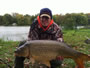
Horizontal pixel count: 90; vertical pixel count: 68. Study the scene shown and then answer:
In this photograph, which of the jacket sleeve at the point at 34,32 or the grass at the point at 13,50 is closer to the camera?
the jacket sleeve at the point at 34,32

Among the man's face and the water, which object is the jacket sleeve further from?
the water

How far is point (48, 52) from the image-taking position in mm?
2598

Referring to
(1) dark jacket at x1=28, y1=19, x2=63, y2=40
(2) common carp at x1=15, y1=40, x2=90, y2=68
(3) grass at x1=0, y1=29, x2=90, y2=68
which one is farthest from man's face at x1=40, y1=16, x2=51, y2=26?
(3) grass at x1=0, y1=29, x2=90, y2=68

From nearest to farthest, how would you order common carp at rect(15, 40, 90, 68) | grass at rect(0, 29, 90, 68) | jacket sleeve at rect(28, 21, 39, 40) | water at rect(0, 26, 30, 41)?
common carp at rect(15, 40, 90, 68) → jacket sleeve at rect(28, 21, 39, 40) → grass at rect(0, 29, 90, 68) → water at rect(0, 26, 30, 41)

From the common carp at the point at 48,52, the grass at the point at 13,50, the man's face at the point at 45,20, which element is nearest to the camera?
the common carp at the point at 48,52

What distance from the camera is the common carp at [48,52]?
8.46ft

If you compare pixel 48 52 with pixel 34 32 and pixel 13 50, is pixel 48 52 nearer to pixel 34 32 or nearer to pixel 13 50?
pixel 34 32

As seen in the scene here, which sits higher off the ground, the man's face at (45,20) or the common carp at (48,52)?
the man's face at (45,20)

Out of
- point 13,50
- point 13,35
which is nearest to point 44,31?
point 13,50

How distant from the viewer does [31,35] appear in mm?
3266

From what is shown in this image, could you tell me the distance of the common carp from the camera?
2.58m

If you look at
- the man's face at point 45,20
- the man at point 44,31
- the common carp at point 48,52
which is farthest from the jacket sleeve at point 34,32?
the common carp at point 48,52

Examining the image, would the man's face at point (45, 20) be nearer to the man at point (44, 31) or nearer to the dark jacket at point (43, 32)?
the man at point (44, 31)

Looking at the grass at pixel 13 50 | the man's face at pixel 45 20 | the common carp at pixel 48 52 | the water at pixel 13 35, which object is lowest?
the water at pixel 13 35
